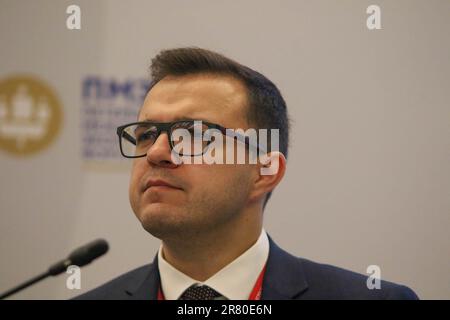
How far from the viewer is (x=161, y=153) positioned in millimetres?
1317

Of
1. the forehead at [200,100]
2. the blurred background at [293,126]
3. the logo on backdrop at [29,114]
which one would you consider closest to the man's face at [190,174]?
the forehead at [200,100]

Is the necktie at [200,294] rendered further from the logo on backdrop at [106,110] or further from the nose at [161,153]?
the logo on backdrop at [106,110]

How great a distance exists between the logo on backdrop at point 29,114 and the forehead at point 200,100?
0.54 metres

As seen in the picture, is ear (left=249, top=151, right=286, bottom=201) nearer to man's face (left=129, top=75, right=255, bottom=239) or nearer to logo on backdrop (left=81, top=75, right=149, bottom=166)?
man's face (left=129, top=75, right=255, bottom=239)

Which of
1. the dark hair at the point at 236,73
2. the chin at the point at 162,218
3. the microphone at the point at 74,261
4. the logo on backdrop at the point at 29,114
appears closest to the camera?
the microphone at the point at 74,261

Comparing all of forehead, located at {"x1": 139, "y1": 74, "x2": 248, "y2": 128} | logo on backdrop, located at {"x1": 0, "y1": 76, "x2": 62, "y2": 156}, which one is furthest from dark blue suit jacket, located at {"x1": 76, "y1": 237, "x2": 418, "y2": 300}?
logo on backdrop, located at {"x1": 0, "y1": 76, "x2": 62, "y2": 156}

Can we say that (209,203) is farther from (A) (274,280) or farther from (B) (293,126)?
(B) (293,126)

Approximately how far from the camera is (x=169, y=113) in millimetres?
1366

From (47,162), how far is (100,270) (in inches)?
16.9

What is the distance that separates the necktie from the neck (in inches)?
2.2

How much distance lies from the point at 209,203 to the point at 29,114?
2.84 ft

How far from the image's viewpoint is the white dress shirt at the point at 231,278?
4.47ft

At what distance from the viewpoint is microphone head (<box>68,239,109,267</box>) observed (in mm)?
1121

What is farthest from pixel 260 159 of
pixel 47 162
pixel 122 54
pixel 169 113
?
pixel 47 162
